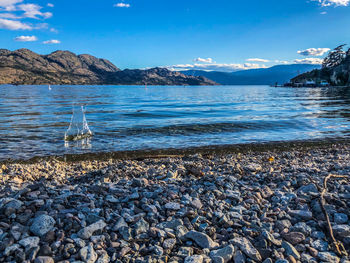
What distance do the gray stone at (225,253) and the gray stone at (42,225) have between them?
255 cm

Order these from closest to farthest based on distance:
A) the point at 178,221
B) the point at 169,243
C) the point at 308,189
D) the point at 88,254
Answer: the point at 88,254, the point at 169,243, the point at 178,221, the point at 308,189

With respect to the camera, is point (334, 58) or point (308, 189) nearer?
point (308, 189)

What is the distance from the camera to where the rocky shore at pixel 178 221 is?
3.52 metres

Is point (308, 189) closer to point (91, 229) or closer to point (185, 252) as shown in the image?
point (185, 252)

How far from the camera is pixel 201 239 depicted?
3783mm

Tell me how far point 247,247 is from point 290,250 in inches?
25.0

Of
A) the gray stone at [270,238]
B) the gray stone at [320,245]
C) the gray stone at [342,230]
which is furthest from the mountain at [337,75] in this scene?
the gray stone at [270,238]

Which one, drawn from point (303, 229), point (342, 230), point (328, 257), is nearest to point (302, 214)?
point (303, 229)

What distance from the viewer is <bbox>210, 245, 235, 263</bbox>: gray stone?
11.3 feet

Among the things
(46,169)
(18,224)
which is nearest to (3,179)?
(46,169)

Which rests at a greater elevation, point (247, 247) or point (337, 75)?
point (337, 75)

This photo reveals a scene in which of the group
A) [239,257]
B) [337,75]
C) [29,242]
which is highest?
[337,75]

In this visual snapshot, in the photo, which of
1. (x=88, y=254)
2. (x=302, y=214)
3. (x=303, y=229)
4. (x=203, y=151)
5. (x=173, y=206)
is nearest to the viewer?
(x=88, y=254)

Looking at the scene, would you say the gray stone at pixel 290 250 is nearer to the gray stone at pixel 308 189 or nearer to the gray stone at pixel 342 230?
the gray stone at pixel 342 230
